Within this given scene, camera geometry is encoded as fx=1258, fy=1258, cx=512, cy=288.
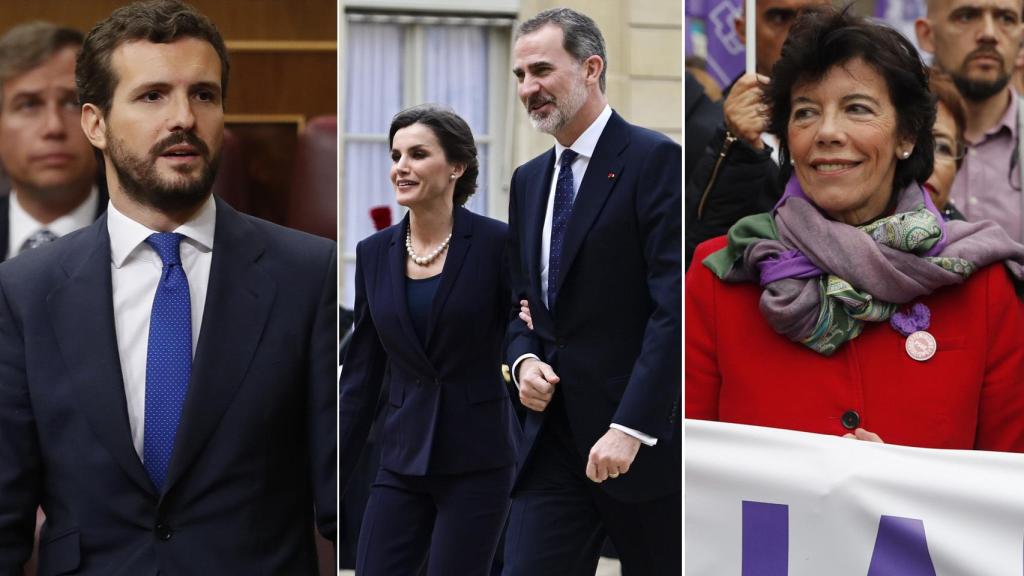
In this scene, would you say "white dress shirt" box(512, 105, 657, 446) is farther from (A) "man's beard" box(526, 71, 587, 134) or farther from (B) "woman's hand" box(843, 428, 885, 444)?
(B) "woman's hand" box(843, 428, 885, 444)

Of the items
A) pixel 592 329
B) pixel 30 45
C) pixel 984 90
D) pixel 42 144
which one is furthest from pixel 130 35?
pixel 984 90

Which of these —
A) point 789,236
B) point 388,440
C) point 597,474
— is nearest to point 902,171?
point 789,236

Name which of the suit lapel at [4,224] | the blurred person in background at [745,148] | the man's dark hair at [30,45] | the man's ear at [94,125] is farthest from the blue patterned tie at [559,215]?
the suit lapel at [4,224]

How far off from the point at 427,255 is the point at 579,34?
0.90 m

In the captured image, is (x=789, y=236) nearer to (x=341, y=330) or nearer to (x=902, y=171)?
(x=902, y=171)

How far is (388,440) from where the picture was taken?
4324mm

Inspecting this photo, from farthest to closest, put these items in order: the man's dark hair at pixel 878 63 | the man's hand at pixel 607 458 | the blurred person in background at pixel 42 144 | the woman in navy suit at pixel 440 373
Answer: the blurred person in background at pixel 42 144, the man's dark hair at pixel 878 63, the woman in navy suit at pixel 440 373, the man's hand at pixel 607 458

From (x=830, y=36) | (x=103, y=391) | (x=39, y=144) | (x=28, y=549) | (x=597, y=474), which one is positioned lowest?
(x=28, y=549)

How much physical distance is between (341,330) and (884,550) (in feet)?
6.55

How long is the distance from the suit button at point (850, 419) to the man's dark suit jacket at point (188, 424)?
177 centimetres

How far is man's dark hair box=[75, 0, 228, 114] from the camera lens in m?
4.45

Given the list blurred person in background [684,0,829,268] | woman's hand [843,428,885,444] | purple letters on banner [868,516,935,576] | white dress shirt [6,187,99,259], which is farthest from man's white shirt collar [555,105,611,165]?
white dress shirt [6,187,99,259]

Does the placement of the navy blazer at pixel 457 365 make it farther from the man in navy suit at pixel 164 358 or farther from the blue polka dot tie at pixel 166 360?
the blue polka dot tie at pixel 166 360

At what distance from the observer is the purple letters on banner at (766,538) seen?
427 centimetres
